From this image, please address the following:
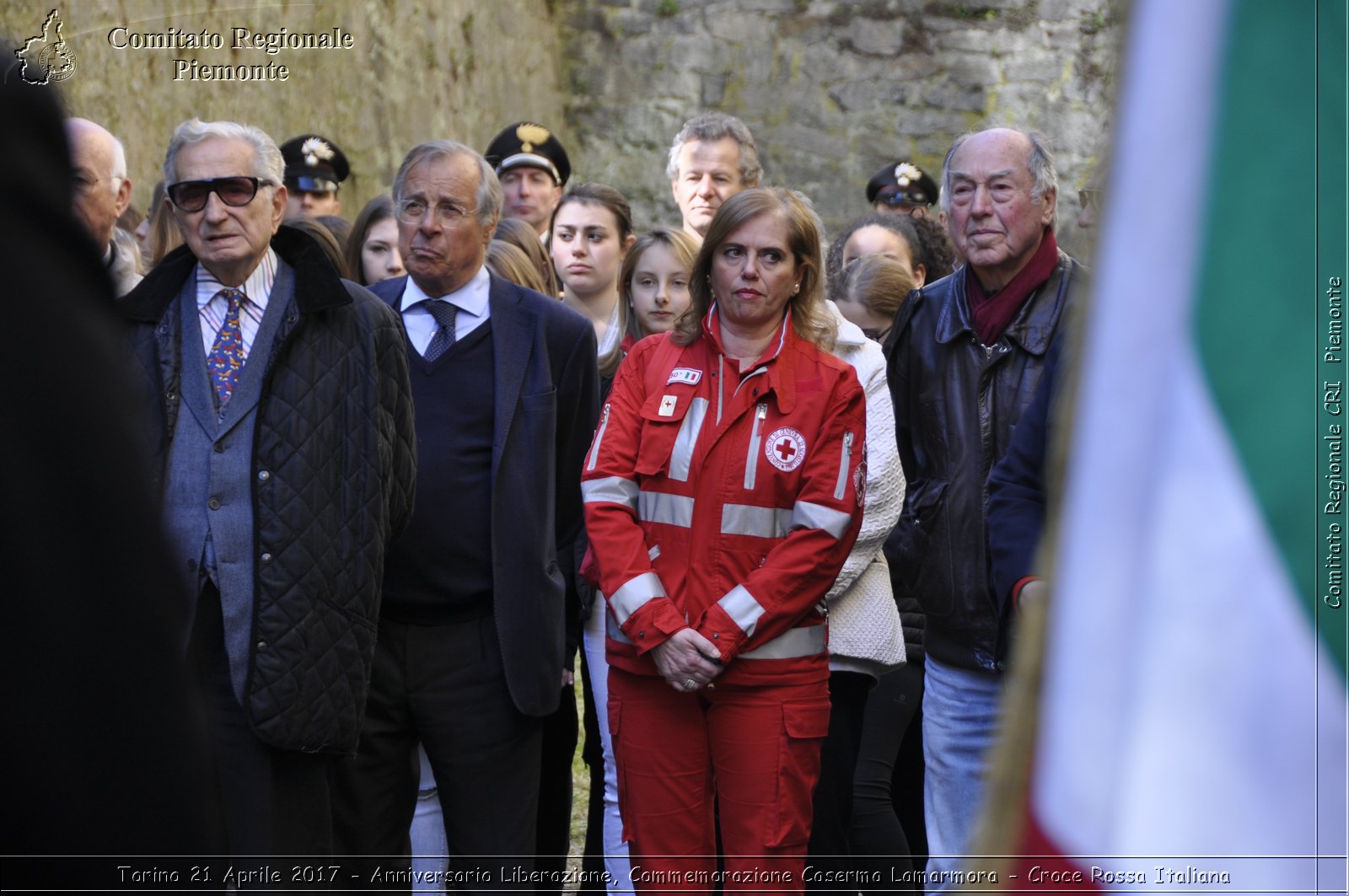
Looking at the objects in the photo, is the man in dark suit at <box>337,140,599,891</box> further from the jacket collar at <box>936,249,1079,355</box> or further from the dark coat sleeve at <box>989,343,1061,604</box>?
the dark coat sleeve at <box>989,343,1061,604</box>

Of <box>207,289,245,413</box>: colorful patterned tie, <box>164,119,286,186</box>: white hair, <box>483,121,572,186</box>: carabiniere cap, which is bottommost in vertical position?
<box>207,289,245,413</box>: colorful patterned tie

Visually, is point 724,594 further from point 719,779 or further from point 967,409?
point 967,409

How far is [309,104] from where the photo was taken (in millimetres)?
7891

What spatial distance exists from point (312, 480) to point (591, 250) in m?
2.13

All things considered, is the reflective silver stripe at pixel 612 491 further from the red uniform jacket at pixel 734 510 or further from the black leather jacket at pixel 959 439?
the black leather jacket at pixel 959 439

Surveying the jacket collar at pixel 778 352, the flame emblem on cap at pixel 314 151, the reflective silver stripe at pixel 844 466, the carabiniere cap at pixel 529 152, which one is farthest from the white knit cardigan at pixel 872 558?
A: the flame emblem on cap at pixel 314 151

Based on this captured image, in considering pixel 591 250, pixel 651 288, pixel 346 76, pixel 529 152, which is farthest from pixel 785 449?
pixel 346 76

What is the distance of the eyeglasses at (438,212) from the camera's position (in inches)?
153

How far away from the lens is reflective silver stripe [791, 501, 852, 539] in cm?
325

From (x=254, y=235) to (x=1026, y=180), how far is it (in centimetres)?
185

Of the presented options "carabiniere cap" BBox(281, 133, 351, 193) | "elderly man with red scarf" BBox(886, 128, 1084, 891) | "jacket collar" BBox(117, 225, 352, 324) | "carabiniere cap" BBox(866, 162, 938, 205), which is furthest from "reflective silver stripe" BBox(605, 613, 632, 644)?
"carabiniere cap" BBox(866, 162, 938, 205)

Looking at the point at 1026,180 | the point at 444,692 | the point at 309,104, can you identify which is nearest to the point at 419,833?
the point at 444,692

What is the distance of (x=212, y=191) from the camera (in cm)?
316

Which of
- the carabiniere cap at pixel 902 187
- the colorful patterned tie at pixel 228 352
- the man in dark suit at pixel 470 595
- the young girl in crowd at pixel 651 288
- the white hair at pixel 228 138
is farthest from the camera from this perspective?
the carabiniere cap at pixel 902 187
